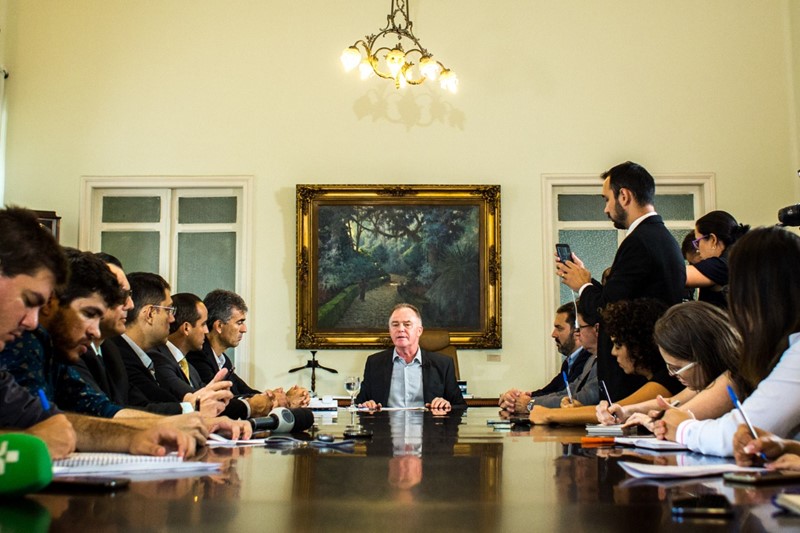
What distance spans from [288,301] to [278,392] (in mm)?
2675

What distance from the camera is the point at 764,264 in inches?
87.5

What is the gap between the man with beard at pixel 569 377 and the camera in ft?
14.8

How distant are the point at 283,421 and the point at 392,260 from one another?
4.65 meters

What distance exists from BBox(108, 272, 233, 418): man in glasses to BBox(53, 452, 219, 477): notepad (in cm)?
163

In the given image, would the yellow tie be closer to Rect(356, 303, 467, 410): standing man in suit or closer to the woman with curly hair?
Rect(356, 303, 467, 410): standing man in suit

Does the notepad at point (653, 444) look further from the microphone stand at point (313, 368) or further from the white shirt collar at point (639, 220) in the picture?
the microphone stand at point (313, 368)

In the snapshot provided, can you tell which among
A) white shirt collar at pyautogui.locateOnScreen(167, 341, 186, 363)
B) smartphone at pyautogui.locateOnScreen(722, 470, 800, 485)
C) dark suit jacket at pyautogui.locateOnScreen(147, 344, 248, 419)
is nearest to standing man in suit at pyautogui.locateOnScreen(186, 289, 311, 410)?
white shirt collar at pyautogui.locateOnScreen(167, 341, 186, 363)

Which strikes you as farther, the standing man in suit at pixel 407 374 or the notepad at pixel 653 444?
the standing man in suit at pixel 407 374

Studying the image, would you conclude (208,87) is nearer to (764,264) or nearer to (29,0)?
(29,0)

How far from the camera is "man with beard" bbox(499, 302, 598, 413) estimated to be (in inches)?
177

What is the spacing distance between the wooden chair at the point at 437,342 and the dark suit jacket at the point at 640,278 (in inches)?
134

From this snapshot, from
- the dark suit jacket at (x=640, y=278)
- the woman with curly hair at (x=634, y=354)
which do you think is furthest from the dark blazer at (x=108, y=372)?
the dark suit jacket at (x=640, y=278)

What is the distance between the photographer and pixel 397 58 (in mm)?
7160

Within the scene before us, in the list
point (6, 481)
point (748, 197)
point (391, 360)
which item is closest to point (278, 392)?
point (391, 360)
